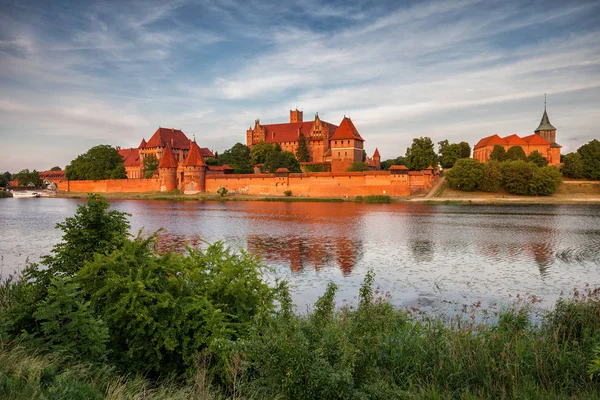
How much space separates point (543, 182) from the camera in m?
40.3

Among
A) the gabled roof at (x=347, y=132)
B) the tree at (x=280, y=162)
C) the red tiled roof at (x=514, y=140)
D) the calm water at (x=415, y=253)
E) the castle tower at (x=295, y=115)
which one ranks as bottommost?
the calm water at (x=415, y=253)

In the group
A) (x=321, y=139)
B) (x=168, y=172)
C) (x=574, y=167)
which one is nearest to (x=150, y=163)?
(x=168, y=172)

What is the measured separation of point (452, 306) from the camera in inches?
290

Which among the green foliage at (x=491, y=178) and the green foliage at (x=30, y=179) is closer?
the green foliage at (x=491, y=178)

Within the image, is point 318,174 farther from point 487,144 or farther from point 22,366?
point 22,366

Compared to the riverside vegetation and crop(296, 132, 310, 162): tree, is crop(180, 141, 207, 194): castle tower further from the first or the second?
the riverside vegetation

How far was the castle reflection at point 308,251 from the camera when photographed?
1095 cm

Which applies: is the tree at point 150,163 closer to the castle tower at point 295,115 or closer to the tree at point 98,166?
the tree at point 98,166

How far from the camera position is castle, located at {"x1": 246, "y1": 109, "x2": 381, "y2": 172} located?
5400 cm

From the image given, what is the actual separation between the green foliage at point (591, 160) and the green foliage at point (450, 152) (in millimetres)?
13198

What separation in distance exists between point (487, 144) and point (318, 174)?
30.1 m

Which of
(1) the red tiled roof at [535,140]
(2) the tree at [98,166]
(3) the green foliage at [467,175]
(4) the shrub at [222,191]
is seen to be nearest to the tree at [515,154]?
(1) the red tiled roof at [535,140]

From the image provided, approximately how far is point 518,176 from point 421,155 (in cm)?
1064

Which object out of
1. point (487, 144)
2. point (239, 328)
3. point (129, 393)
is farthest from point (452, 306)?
point (487, 144)
